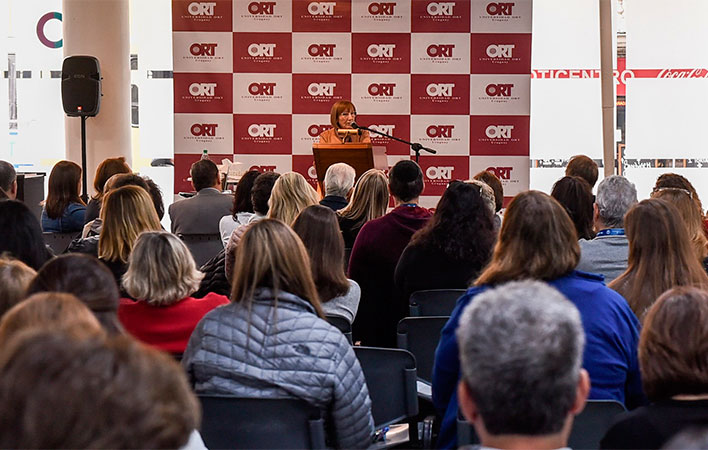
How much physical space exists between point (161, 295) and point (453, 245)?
4.62ft

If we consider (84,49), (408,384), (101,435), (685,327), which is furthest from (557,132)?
(101,435)

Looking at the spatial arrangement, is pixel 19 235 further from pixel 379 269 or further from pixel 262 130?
pixel 262 130

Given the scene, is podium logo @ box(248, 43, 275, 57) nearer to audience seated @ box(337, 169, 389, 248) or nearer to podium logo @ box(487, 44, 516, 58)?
podium logo @ box(487, 44, 516, 58)

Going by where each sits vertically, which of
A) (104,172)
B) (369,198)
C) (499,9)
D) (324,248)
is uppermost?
(499,9)

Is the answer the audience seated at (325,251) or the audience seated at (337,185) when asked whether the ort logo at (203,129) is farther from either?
the audience seated at (325,251)

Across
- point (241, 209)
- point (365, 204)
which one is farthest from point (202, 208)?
point (365, 204)

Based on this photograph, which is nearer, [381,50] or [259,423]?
[259,423]

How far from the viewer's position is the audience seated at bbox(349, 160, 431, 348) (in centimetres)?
429

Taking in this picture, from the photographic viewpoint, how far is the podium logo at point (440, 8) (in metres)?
8.23

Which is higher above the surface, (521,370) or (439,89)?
(439,89)

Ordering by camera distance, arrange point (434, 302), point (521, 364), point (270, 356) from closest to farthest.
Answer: point (521, 364) < point (270, 356) < point (434, 302)

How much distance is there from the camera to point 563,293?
243 cm

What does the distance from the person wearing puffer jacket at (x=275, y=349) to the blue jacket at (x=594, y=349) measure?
0.81ft

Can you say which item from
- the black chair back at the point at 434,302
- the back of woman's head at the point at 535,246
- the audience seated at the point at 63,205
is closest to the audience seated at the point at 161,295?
the back of woman's head at the point at 535,246
